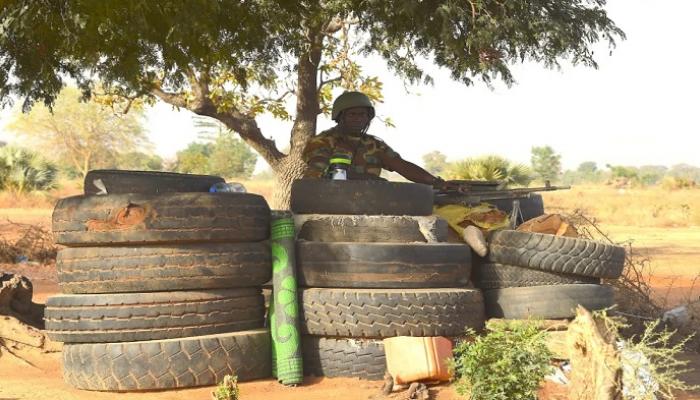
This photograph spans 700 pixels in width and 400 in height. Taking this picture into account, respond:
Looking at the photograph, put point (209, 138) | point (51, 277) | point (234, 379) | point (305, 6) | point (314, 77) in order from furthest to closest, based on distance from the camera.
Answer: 1. point (209, 138)
2. point (314, 77)
3. point (51, 277)
4. point (305, 6)
5. point (234, 379)

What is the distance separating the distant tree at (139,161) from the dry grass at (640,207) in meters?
35.8

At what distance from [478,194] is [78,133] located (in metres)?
58.8

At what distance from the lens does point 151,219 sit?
512 cm


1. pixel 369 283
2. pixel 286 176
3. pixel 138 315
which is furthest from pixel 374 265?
pixel 286 176

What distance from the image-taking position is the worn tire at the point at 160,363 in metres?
5.06

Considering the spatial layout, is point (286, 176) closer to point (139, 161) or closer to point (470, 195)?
point (470, 195)

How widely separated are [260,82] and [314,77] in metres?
1.00

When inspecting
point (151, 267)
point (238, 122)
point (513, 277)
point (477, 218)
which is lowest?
point (513, 277)

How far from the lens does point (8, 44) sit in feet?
25.0

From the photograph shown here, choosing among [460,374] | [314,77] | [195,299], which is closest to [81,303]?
[195,299]

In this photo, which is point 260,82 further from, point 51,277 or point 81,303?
point 81,303

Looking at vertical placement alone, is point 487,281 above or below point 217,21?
below

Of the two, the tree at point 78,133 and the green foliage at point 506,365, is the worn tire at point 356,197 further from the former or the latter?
the tree at point 78,133

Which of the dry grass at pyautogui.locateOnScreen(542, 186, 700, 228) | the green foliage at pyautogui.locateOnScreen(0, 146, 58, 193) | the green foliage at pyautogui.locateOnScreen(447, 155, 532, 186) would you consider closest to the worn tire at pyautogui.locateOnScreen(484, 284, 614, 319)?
the green foliage at pyautogui.locateOnScreen(447, 155, 532, 186)
